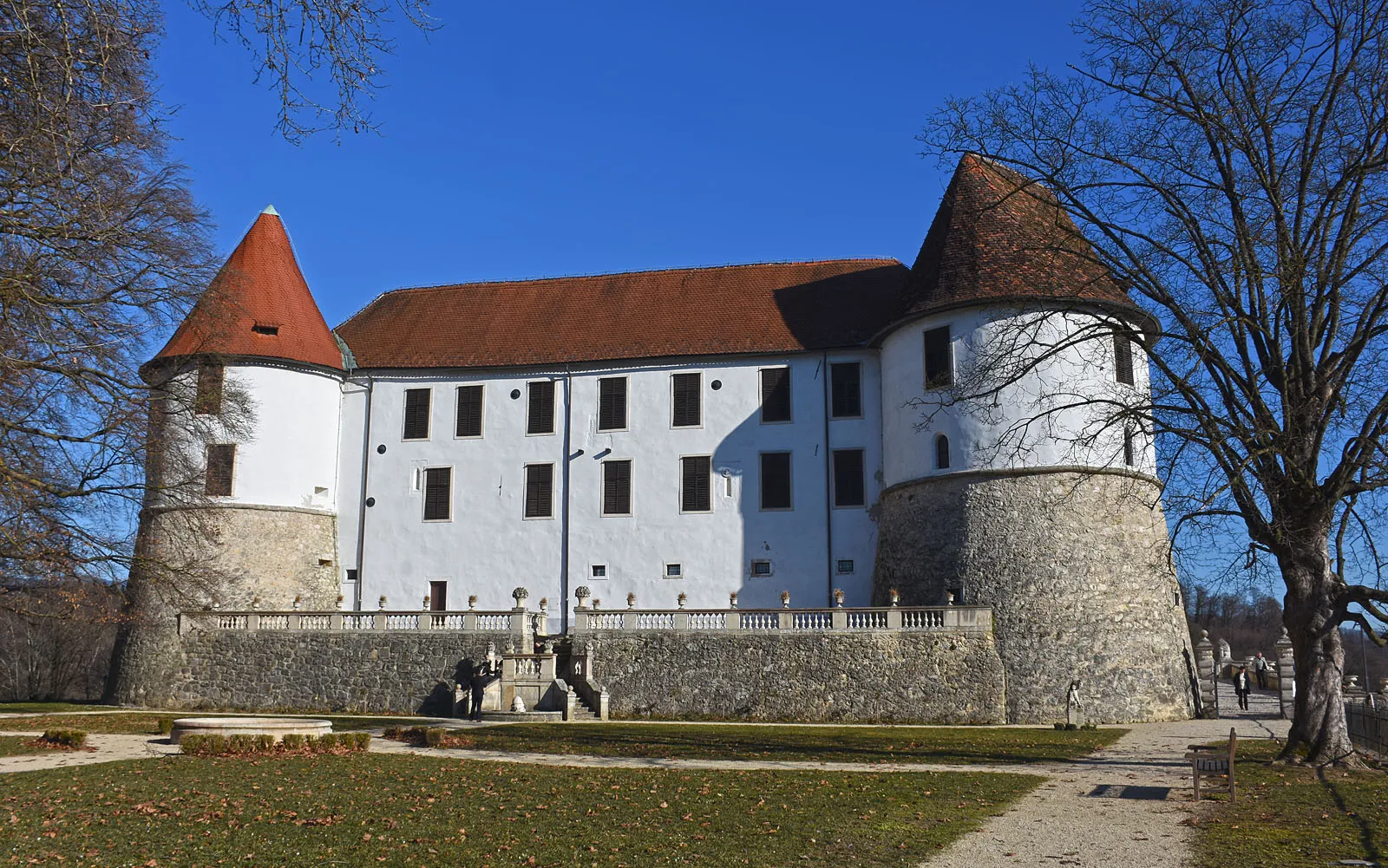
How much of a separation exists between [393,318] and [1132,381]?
79.9 ft

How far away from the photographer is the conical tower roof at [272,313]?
3691 cm

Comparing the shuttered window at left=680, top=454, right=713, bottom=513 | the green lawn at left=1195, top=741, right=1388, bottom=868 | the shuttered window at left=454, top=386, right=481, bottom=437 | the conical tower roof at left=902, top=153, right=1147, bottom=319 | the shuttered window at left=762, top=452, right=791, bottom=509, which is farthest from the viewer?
the shuttered window at left=454, top=386, right=481, bottom=437

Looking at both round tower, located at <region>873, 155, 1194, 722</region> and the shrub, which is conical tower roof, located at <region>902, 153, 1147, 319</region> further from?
the shrub

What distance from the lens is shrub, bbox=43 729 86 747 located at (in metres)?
20.5

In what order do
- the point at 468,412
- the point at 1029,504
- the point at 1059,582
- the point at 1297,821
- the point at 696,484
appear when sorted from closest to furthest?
the point at 1297,821 → the point at 1059,582 → the point at 1029,504 → the point at 696,484 → the point at 468,412

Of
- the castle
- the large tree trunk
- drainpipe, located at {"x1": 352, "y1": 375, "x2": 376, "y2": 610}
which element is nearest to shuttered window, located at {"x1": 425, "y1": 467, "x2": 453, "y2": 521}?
the castle

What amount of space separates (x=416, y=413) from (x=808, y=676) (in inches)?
631

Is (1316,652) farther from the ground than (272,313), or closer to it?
closer to it

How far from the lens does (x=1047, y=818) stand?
13172 mm

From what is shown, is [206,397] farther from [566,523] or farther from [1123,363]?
[1123,363]

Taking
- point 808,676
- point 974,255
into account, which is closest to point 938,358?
point 974,255

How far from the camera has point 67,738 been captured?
20594 millimetres

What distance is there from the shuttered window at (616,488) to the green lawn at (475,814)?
1902 centimetres

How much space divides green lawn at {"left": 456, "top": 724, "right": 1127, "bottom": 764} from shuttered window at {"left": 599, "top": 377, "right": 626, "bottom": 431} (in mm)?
12225
